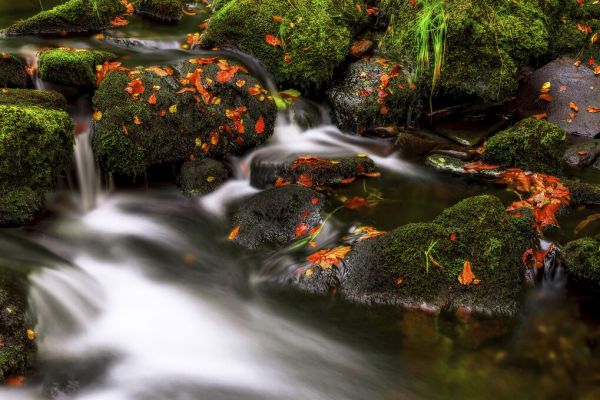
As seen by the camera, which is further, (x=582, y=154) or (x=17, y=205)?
(x=582, y=154)

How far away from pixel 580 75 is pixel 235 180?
561 centimetres

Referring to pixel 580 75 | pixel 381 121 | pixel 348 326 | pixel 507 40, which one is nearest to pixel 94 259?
pixel 348 326

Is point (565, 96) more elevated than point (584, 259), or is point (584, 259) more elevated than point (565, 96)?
point (565, 96)

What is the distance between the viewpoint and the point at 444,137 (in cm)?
725

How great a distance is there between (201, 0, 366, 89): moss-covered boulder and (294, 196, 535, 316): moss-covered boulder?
11.5 feet

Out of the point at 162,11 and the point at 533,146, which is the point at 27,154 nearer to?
the point at 162,11

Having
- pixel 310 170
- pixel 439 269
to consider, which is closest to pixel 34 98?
pixel 310 170

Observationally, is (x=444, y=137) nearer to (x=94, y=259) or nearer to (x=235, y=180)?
(x=235, y=180)

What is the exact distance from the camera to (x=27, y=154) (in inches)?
196

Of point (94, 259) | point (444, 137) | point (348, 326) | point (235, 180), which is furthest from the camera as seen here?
point (444, 137)

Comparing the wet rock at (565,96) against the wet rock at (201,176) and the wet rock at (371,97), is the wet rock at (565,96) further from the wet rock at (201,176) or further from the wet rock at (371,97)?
the wet rock at (201,176)

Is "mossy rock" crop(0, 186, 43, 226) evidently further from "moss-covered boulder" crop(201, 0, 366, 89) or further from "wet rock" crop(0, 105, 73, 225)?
"moss-covered boulder" crop(201, 0, 366, 89)

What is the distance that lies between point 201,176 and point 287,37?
2631 millimetres

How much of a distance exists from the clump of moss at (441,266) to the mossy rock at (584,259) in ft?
1.60
